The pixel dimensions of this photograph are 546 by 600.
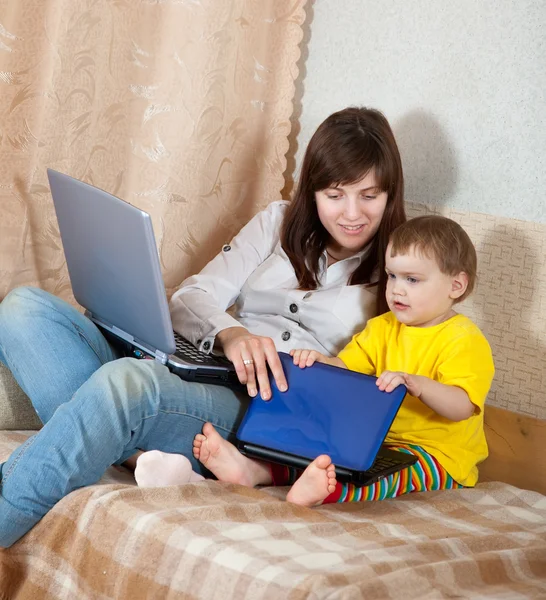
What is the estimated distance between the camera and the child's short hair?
4.95 feet

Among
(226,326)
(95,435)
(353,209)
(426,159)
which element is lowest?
(95,435)

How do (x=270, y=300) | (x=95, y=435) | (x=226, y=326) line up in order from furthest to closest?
(x=270, y=300) → (x=226, y=326) → (x=95, y=435)

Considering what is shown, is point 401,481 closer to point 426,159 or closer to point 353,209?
point 353,209

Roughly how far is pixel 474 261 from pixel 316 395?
1.29 feet

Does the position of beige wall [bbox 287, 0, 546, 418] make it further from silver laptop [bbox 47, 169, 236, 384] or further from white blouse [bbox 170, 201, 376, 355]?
silver laptop [bbox 47, 169, 236, 384]

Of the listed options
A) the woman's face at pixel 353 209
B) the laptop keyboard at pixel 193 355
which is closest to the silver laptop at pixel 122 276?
the laptop keyboard at pixel 193 355

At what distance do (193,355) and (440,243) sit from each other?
50 centimetres

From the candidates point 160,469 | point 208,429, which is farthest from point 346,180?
point 160,469

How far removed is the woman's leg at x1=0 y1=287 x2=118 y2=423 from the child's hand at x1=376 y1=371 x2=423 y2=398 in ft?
1.71

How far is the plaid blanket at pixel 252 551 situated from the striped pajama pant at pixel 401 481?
0.09 feet

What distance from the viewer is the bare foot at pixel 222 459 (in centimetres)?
140

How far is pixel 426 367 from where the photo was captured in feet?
5.07

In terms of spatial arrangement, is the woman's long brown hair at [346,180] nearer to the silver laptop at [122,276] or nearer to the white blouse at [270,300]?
the white blouse at [270,300]

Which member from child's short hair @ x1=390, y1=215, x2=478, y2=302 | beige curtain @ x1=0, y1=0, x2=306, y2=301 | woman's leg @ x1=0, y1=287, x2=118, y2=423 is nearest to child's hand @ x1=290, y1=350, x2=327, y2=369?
child's short hair @ x1=390, y1=215, x2=478, y2=302
